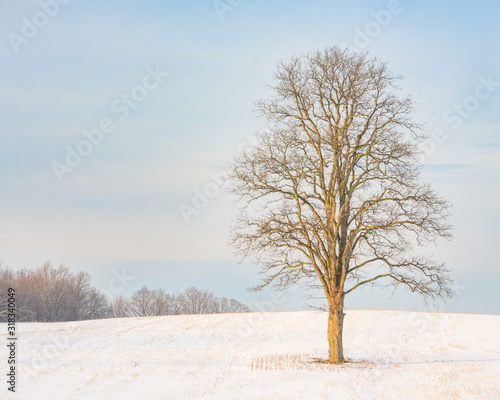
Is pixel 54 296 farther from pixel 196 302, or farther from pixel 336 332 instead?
pixel 336 332

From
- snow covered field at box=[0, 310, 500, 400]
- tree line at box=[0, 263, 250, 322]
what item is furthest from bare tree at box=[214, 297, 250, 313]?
snow covered field at box=[0, 310, 500, 400]

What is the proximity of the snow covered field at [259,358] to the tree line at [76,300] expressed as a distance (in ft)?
120

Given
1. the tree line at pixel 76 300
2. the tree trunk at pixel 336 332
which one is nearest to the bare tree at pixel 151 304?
the tree line at pixel 76 300

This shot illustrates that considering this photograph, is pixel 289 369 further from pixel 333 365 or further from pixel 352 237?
pixel 352 237

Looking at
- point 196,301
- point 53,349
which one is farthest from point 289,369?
point 196,301

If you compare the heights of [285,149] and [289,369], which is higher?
[285,149]

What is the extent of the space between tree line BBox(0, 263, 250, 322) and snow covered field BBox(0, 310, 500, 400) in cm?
3644

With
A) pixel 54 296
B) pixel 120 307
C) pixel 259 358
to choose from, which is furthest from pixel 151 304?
pixel 259 358

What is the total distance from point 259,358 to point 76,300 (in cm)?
6653

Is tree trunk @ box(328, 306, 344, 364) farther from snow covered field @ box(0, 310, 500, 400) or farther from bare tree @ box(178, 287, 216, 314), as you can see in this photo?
bare tree @ box(178, 287, 216, 314)

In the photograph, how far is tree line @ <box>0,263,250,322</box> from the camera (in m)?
83.1

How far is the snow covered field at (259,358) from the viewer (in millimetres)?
19891

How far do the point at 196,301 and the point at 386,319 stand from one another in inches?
2799

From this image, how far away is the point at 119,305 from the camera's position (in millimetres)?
106812
